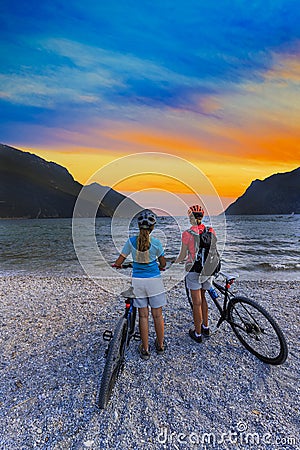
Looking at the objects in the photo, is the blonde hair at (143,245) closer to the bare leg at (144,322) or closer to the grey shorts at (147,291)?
the grey shorts at (147,291)

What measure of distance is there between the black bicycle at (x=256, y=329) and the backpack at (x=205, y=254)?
1.20 ft

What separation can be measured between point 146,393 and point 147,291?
1.38 metres

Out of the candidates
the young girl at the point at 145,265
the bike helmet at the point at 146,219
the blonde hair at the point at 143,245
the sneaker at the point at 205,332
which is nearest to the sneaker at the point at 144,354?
the young girl at the point at 145,265

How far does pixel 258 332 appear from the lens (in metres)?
4.63

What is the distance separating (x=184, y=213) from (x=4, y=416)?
12.5 ft

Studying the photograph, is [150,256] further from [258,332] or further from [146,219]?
[258,332]

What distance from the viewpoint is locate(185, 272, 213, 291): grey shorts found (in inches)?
183

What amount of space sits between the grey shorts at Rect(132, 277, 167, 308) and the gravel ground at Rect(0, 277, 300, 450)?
1.12m

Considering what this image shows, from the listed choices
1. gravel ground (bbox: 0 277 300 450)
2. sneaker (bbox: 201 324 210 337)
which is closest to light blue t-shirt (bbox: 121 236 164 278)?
gravel ground (bbox: 0 277 300 450)

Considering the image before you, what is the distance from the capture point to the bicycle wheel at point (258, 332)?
14.0 feet

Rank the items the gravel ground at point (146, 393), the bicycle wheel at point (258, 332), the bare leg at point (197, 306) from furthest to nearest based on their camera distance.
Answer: the bare leg at point (197, 306)
the bicycle wheel at point (258, 332)
the gravel ground at point (146, 393)

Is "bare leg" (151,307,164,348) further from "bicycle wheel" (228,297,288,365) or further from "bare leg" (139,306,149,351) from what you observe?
"bicycle wheel" (228,297,288,365)

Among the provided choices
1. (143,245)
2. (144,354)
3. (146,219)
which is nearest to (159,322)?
(144,354)

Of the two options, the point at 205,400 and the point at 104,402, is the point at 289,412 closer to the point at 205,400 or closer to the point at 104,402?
the point at 205,400
